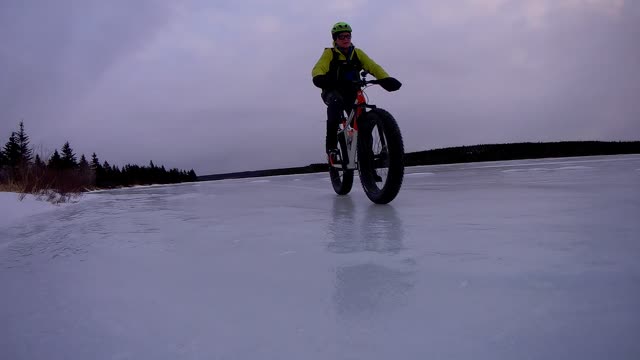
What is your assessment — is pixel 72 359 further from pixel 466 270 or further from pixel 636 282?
pixel 636 282

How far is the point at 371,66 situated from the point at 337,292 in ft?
12.3

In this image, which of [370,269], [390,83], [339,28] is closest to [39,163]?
[339,28]

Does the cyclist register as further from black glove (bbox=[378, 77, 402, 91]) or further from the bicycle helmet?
black glove (bbox=[378, 77, 402, 91])

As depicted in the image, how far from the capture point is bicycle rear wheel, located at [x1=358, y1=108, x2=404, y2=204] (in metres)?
3.42

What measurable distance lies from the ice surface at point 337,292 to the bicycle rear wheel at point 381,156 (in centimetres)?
116

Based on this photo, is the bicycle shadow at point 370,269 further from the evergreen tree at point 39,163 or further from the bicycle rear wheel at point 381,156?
the evergreen tree at point 39,163

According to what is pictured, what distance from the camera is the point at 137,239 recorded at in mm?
2182

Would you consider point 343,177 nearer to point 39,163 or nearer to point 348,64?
point 348,64

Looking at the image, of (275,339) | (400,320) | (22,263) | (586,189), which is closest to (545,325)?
(400,320)

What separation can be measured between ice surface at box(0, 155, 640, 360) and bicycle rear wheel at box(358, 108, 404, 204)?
116 cm

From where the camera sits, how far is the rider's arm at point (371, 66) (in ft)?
Result: 14.7

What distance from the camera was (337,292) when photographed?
44.8 inches

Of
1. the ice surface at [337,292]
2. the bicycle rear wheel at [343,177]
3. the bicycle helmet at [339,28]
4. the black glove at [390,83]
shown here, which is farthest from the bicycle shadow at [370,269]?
the bicycle helmet at [339,28]

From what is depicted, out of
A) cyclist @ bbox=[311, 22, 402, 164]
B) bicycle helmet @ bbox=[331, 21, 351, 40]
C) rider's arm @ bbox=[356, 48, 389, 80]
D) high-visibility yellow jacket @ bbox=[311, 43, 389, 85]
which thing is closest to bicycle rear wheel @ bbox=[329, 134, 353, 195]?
cyclist @ bbox=[311, 22, 402, 164]
